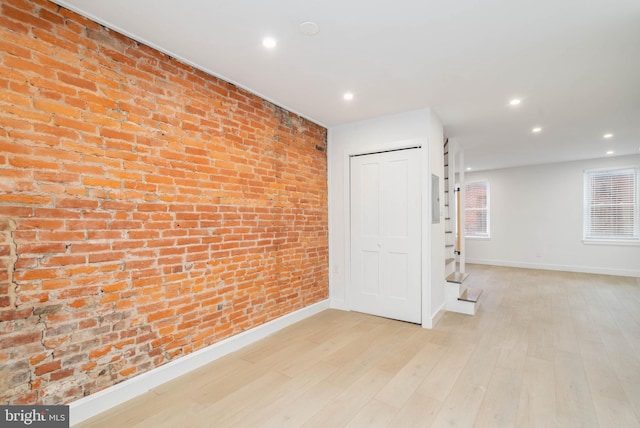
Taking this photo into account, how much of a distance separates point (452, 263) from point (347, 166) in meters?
2.50

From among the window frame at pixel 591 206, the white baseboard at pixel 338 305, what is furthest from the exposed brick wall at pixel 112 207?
the window frame at pixel 591 206

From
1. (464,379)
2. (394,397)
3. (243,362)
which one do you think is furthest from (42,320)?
(464,379)

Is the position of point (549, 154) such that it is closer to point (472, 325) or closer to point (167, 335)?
point (472, 325)

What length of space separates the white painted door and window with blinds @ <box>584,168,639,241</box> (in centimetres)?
583

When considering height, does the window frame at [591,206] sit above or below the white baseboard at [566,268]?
above

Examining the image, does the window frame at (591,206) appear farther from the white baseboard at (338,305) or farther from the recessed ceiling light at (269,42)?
the recessed ceiling light at (269,42)

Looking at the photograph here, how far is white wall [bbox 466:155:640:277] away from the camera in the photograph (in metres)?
6.54

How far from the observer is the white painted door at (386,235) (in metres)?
3.67

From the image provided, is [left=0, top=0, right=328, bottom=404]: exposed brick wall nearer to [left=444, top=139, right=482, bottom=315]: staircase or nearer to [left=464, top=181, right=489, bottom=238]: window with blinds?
[left=444, top=139, right=482, bottom=315]: staircase

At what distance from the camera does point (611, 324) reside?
142 inches

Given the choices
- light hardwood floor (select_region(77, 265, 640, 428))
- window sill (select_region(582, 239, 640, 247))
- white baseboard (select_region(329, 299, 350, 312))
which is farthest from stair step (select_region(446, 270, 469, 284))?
window sill (select_region(582, 239, 640, 247))

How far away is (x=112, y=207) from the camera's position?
2.06 metres

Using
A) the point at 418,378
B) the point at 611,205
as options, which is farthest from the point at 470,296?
the point at 611,205

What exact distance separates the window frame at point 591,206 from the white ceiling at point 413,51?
3503 mm
